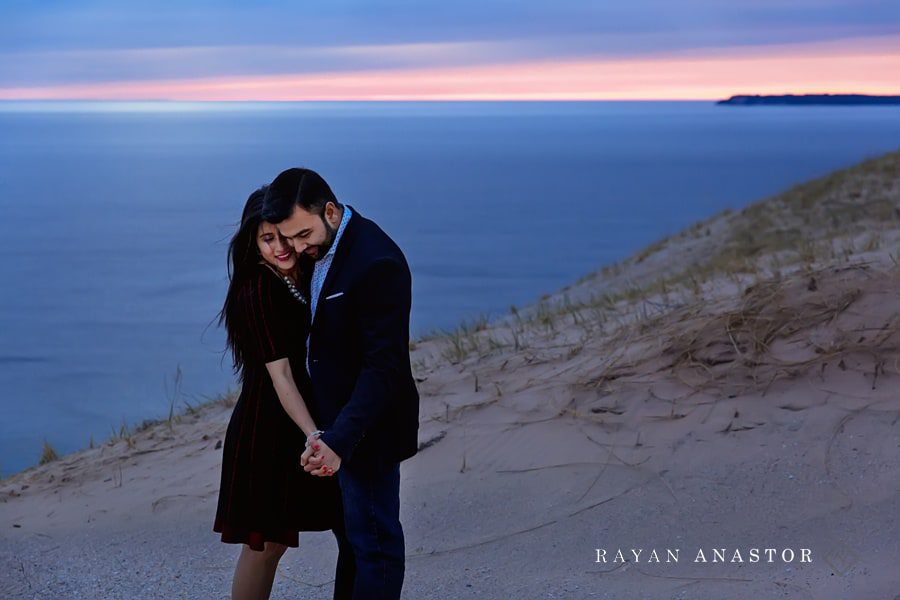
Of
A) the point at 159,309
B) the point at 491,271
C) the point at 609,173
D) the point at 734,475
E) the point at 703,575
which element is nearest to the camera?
the point at 703,575

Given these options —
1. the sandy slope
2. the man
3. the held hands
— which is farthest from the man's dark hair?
the sandy slope

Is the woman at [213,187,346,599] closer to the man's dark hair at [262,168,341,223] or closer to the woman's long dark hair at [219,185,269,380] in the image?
the woman's long dark hair at [219,185,269,380]

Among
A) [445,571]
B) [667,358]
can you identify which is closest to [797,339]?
[667,358]

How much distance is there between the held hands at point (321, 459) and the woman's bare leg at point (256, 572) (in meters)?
0.66

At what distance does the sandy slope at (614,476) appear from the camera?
5535 millimetres

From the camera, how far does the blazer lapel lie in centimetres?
383

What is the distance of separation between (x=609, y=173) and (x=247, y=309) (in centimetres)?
9913

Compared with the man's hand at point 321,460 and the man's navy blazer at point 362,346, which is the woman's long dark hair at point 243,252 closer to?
the man's navy blazer at point 362,346

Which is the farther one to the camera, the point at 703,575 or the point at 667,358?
the point at 667,358

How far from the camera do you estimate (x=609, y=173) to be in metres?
101

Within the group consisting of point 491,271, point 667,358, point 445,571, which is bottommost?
point 491,271

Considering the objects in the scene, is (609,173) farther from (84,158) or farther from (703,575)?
(703,575)

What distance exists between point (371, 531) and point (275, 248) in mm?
1040

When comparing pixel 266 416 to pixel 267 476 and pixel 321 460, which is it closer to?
pixel 267 476
